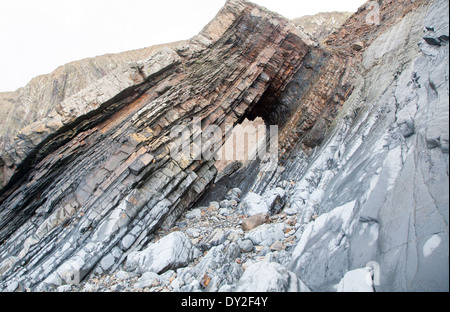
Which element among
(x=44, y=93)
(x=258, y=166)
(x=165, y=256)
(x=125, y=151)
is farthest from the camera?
(x=44, y=93)

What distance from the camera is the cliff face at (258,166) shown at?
441 cm

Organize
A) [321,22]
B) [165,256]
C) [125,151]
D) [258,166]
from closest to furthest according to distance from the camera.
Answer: [165,256]
[125,151]
[258,166]
[321,22]

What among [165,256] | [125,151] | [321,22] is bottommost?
[165,256]

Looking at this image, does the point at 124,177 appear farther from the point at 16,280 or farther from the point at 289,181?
the point at 289,181

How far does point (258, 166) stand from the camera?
12.4 meters

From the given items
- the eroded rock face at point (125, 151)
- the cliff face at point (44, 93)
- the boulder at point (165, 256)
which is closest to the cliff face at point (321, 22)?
the cliff face at point (44, 93)

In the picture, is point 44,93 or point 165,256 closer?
point 165,256

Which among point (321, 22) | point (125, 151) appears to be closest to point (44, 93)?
point (125, 151)

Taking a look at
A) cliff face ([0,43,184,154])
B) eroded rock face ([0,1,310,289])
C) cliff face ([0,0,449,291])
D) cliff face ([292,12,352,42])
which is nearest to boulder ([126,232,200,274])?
cliff face ([0,0,449,291])

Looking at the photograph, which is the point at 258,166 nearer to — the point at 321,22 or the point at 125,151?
the point at 125,151

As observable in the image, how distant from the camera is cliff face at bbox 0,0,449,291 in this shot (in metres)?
4.41

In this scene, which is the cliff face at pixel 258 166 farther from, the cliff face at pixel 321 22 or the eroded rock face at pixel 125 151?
the cliff face at pixel 321 22

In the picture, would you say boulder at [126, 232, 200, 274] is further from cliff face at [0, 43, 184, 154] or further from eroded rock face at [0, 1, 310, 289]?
cliff face at [0, 43, 184, 154]

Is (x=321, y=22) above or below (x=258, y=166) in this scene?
above
